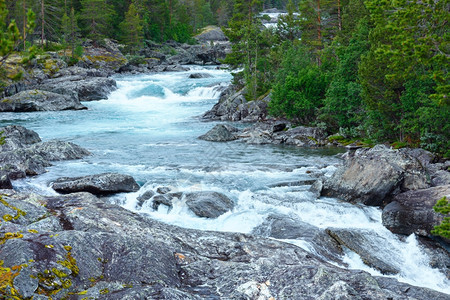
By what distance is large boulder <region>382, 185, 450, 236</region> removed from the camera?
13828mm

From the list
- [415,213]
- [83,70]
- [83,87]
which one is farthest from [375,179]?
[83,70]

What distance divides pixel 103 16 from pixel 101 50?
7.56 meters

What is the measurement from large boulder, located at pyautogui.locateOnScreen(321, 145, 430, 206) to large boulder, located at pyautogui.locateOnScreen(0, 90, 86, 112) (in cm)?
4039

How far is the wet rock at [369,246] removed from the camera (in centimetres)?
1195

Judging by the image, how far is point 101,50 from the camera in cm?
8431

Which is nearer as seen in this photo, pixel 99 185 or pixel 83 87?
pixel 99 185

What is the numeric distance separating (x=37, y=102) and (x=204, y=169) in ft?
114

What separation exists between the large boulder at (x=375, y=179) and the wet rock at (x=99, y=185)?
9.17 metres

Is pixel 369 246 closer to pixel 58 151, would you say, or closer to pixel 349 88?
pixel 349 88

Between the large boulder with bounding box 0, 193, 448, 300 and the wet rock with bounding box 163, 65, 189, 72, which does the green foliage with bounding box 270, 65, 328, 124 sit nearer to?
the large boulder with bounding box 0, 193, 448, 300

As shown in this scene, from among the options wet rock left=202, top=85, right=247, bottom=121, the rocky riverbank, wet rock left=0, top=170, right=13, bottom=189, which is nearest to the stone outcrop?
wet rock left=0, top=170, right=13, bottom=189

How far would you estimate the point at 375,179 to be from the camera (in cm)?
1708

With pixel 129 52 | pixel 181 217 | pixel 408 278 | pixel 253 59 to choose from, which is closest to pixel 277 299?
pixel 408 278

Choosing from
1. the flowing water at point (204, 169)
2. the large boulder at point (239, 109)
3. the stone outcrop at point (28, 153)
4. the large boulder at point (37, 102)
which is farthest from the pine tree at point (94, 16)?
the stone outcrop at point (28, 153)
